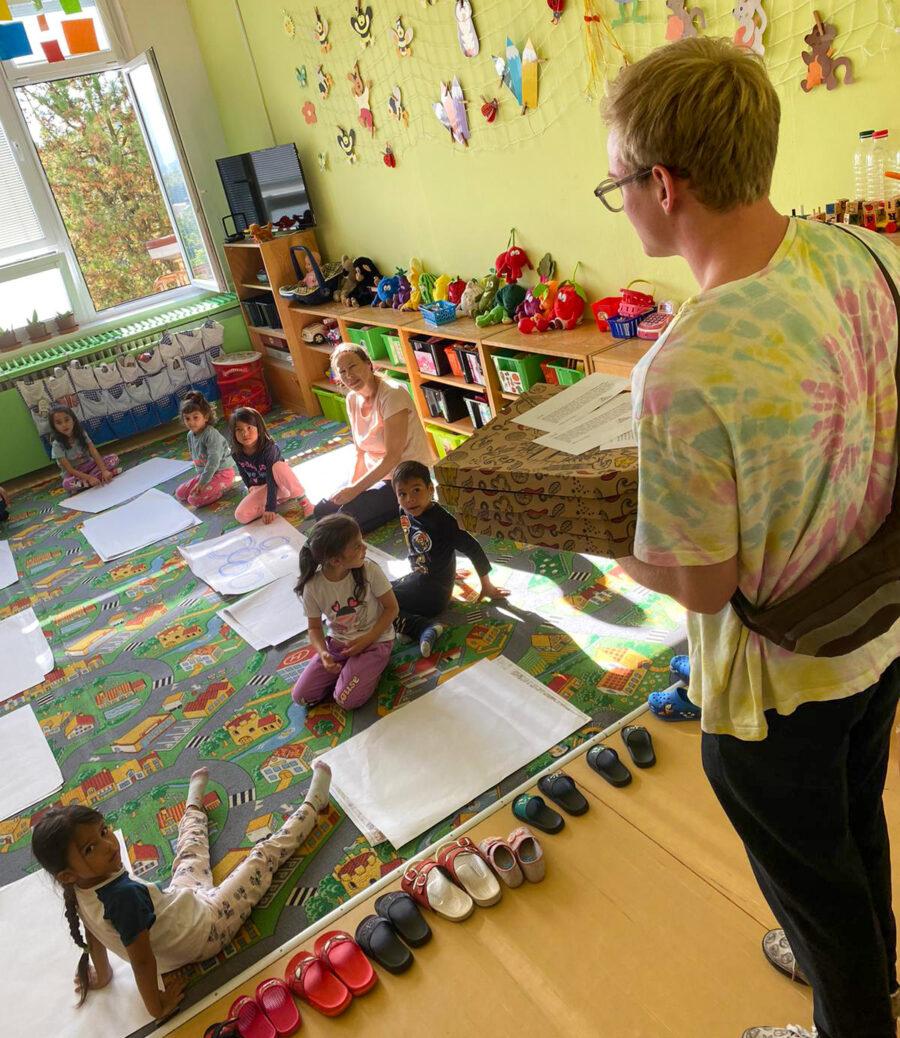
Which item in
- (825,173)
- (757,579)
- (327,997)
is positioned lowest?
(327,997)

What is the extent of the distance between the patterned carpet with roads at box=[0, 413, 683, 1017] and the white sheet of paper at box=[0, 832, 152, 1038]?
0.44 ft

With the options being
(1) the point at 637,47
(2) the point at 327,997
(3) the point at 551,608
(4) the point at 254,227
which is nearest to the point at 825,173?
(1) the point at 637,47

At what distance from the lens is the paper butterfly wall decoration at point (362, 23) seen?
381 centimetres

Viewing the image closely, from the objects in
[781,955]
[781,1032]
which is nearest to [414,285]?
[781,955]

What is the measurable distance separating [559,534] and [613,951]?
0.86 metres

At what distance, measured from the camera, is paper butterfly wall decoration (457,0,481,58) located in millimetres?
3232

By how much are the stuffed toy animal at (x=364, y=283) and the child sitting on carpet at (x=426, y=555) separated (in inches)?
80.6

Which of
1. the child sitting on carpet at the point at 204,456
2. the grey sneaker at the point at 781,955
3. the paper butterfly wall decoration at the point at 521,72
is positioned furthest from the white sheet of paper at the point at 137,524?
the grey sneaker at the point at 781,955

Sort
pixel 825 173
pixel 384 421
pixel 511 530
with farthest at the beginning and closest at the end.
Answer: pixel 384 421 → pixel 825 173 → pixel 511 530

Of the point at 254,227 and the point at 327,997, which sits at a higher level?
the point at 254,227

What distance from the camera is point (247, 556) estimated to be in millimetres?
3611

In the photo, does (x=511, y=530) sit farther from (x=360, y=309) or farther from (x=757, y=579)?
(x=360, y=309)

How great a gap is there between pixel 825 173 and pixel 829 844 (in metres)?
2.04

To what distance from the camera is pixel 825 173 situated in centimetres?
239
